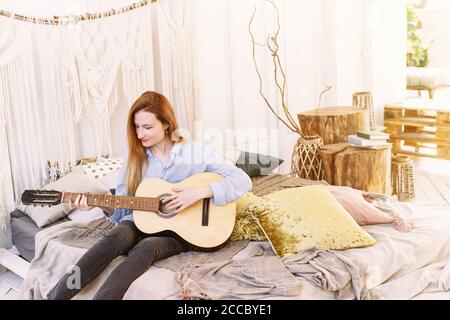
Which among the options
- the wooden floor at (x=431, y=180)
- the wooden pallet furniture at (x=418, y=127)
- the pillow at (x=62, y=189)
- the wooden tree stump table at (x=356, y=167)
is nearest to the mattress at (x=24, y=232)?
the pillow at (x=62, y=189)

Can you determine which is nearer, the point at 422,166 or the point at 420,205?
the point at 420,205

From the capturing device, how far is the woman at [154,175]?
2.01 m

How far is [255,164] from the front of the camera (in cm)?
325

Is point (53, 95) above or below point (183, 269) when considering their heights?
above

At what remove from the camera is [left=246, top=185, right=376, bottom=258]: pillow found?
209 centimetres

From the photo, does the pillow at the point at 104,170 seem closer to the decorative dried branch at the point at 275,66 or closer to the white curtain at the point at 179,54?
the white curtain at the point at 179,54

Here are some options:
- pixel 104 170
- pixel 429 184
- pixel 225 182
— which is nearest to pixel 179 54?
pixel 104 170

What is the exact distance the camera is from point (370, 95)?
4387 mm

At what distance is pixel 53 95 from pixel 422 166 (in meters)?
3.14

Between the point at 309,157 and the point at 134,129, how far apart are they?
4.62 ft

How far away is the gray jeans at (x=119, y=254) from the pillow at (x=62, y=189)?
699 mm
